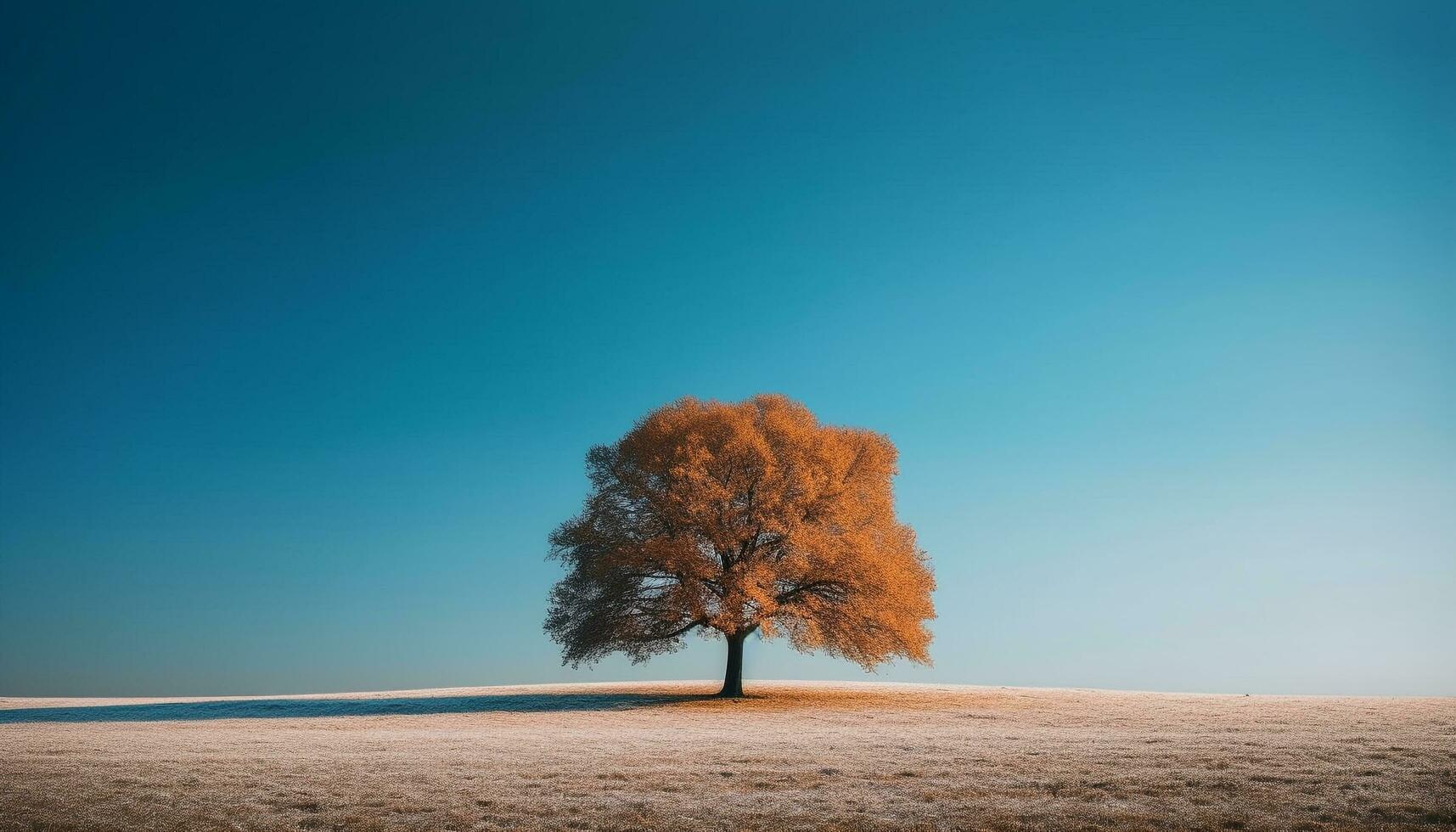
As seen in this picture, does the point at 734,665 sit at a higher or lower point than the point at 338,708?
higher

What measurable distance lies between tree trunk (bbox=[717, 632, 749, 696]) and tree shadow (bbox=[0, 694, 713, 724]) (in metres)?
1.21

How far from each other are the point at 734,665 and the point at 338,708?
1784cm

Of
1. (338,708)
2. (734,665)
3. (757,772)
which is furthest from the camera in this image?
(734,665)

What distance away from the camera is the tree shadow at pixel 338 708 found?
3428 centimetres

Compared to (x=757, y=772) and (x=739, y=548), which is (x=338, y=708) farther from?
(x=757, y=772)

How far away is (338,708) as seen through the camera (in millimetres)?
37438

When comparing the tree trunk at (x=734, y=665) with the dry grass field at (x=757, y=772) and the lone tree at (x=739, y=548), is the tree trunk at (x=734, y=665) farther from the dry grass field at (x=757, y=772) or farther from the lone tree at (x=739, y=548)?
the dry grass field at (x=757, y=772)

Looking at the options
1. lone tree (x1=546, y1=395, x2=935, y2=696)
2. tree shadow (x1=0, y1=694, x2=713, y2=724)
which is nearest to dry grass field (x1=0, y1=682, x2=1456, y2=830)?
tree shadow (x1=0, y1=694, x2=713, y2=724)

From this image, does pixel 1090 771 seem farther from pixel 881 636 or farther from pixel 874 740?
pixel 881 636

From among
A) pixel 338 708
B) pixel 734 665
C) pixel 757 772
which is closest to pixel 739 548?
pixel 734 665

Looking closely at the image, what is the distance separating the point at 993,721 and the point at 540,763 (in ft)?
53.2

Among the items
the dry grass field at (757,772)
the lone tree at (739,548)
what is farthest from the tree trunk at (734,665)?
the dry grass field at (757,772)

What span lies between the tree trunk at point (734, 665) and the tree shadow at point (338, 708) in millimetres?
1210

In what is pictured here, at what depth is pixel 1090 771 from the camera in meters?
16.2
